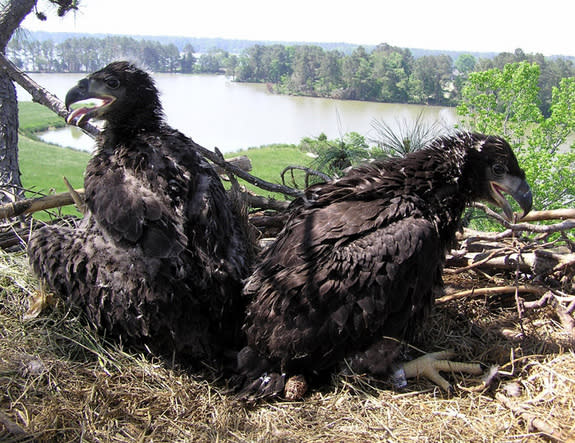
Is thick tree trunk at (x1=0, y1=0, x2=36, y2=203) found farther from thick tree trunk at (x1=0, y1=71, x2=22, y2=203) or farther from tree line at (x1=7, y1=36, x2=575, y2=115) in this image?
tree line at (x1=7, y1=36, x2=575, y2=115)

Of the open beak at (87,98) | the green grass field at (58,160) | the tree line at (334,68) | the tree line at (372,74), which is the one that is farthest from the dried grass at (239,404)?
the tree line at (372,74)

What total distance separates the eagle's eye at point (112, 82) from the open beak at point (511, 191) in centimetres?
281

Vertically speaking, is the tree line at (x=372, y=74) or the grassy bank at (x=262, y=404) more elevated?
the tree line at (x=372, y=74)

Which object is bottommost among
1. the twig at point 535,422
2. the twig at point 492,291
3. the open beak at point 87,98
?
the twig at point 535,422

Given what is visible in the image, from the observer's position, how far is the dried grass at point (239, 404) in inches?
91.1

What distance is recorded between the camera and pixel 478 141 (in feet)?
9.68

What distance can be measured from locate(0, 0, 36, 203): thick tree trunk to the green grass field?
16.4 meters

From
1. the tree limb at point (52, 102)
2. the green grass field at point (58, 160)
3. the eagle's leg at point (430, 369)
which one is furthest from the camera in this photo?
the green grass field at point (58, 160)

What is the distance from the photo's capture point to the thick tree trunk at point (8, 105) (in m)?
5.06

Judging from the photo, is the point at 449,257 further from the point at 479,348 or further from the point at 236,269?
the point at 236,269

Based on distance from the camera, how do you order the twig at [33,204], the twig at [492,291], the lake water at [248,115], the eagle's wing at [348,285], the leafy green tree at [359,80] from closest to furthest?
1. the eagle's wing at [348,285]
2. the twig at [33,204]
3. the twig at [492,291]
4. the lake water at [248,115]
5. the leafy green tree at [359,80]

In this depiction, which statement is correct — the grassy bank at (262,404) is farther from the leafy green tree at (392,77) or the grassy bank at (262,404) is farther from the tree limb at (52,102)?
the leafy green tree at (392,77)

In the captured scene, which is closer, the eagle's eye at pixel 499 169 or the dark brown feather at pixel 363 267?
the dark brown feather at pixel 363 267

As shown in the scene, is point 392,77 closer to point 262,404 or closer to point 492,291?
point 492,291
